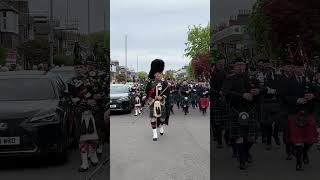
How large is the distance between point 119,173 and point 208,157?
222 cm

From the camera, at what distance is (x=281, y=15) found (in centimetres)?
1288

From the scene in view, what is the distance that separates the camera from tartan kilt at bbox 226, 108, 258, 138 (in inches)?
361

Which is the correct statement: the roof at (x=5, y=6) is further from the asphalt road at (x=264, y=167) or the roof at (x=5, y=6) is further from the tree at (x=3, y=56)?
the asphalt road at (x=264, y=167)

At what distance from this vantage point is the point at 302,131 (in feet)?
29.7

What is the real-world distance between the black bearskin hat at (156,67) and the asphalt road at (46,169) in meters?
4.50

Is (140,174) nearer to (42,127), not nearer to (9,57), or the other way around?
(42,127)

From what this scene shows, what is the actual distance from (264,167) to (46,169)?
131 inches

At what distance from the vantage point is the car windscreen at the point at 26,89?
10.1m

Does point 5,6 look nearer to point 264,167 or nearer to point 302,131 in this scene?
point 264,167

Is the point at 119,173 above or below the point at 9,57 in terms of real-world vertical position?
below

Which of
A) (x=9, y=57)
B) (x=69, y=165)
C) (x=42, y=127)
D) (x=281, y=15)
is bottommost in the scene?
(x=69, y=165)

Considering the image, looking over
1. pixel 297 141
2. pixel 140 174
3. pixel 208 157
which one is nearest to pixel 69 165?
pixel 140 174

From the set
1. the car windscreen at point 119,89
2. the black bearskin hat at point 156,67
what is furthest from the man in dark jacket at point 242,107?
the car windscreen at point 119,89

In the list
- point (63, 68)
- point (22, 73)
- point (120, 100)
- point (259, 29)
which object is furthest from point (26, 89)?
point (120, 100)
